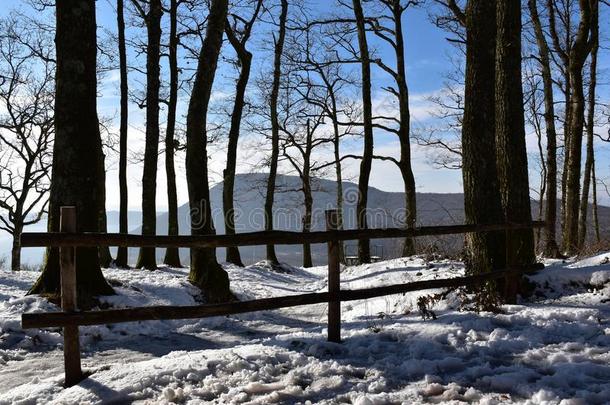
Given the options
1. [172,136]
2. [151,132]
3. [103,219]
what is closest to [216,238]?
[151,132]

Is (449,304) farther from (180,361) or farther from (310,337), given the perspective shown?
(180,361)

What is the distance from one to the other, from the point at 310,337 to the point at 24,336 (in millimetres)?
3778

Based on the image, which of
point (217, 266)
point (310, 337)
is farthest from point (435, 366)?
point (217, 266)

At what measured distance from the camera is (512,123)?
25.8 feet

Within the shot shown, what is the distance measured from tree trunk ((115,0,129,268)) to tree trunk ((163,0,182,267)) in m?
1.42

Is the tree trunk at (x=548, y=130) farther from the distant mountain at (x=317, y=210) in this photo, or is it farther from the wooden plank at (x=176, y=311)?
the wooden plank at (x=176, y=311)

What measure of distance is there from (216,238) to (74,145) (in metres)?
3.94

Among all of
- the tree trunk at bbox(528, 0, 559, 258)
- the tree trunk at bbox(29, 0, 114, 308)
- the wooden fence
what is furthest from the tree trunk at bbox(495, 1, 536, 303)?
the tree trunk at bbox(528, 0, 559, 258)

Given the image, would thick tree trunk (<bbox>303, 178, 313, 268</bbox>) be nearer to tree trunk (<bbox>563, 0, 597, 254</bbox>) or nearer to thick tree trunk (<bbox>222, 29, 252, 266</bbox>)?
thick tree trunk (<bbox>222, 29, 252, 266</bbox>)

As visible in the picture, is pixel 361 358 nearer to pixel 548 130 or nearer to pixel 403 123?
pixel 548 130

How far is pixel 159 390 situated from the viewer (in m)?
4.12

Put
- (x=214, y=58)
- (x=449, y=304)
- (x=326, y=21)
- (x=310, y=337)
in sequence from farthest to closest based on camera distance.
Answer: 1. (x=326, y=21)
2. (x=214, y=58)
3. (x=449, y=304)
4. (x=310, y=337)

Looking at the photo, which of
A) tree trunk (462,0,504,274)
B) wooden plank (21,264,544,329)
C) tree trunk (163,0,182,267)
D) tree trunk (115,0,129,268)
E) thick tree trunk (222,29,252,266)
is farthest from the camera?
tree trunk (163,0,182,267)

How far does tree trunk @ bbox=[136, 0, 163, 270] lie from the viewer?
15.2 meters
